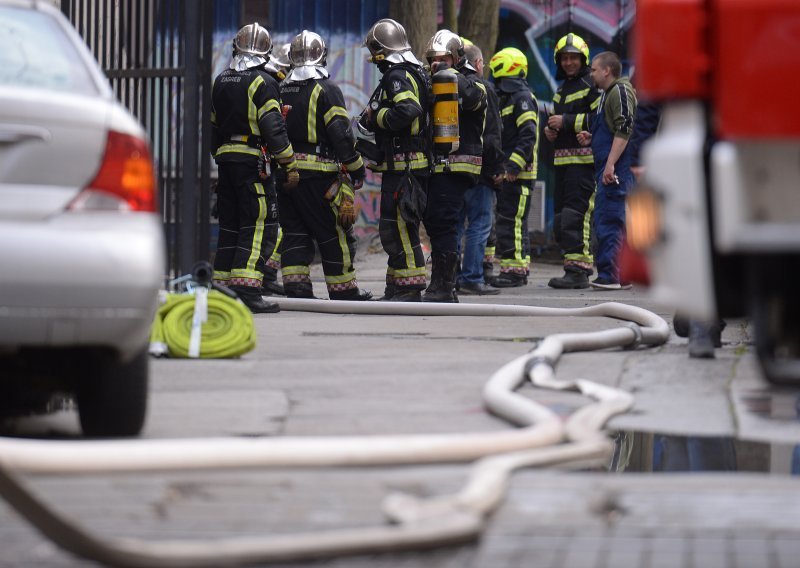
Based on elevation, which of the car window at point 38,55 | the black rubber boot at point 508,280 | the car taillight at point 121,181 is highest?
the car window at point 38,55

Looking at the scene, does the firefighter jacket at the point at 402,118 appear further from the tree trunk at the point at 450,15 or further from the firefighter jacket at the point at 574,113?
the tree trunk at the point at 450,15

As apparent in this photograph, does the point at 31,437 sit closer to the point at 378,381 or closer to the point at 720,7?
the point at 378,381

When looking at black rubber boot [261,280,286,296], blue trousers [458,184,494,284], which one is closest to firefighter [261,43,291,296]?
black rubber boot [261,280,286,296]

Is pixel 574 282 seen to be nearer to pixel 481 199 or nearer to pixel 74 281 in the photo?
pixel 481 199

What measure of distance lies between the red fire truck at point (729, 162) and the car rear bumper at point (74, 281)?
73.4 inches

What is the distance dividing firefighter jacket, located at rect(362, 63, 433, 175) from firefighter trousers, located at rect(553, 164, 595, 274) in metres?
2.59

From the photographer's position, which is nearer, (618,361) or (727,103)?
(727,103)

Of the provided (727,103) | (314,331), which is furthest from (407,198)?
(727,103)

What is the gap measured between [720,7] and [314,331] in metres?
6.92

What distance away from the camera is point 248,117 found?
1159 centimetres

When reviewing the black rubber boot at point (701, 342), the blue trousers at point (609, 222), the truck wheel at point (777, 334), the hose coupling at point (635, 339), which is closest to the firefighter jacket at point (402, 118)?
the blue trousers at point (609, 222)

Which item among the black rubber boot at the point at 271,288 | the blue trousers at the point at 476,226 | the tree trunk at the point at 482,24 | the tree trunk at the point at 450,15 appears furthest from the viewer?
the tree trunk at the point at 482,24

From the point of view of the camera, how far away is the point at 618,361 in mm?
8078

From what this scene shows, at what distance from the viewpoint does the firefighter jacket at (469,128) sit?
1273 cm
